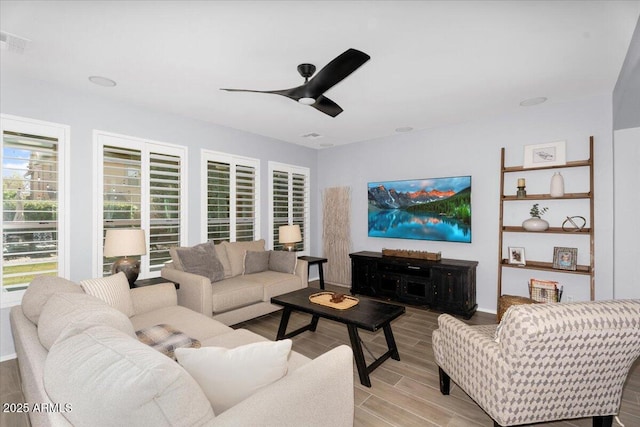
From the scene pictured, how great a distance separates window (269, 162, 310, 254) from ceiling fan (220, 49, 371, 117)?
2.73m

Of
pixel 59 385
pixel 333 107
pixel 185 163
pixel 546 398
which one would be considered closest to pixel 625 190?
pixel 546 398

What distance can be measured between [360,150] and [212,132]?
2.63 meters

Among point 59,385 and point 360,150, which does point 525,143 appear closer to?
point 360,150

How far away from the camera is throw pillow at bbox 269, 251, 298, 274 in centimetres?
439

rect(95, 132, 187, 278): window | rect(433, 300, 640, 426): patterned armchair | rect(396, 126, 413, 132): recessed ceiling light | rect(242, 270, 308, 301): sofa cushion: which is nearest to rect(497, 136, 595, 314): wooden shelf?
rect(396, 126, 413, 132): recessed ceiling light

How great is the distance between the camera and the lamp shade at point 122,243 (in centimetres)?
301

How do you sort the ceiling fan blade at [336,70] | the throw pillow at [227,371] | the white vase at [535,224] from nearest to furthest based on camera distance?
1. the throw pillow at [227,371]
2. the ceiling fan blade at [336,70]
3. the white vase at [535,224]

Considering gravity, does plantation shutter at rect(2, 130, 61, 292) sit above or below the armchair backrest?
above

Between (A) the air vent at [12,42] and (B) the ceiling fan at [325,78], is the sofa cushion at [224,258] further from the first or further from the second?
(A) the air vent at [12,42]

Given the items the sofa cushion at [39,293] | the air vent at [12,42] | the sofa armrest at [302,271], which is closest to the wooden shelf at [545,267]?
the sofa armrest at [302,271]

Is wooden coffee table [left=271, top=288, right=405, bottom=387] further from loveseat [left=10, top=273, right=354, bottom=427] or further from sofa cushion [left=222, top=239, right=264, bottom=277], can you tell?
sofa cushion [left=222, top=239, right=264, bottom=277]

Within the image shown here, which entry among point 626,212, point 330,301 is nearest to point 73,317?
point 330,301

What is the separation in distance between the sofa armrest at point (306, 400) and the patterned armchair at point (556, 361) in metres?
0.85

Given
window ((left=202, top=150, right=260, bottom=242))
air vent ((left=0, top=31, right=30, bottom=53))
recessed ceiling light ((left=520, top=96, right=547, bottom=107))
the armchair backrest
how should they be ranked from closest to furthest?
1. the armchair backrest
2. air vent ((left=0, top=31, right=30, bottom=53))
3. recessed ceiling light ((left=520, top=96, right=547, bottom=107))
4. window ((left=202, top=150, right=260, bottom=242))
